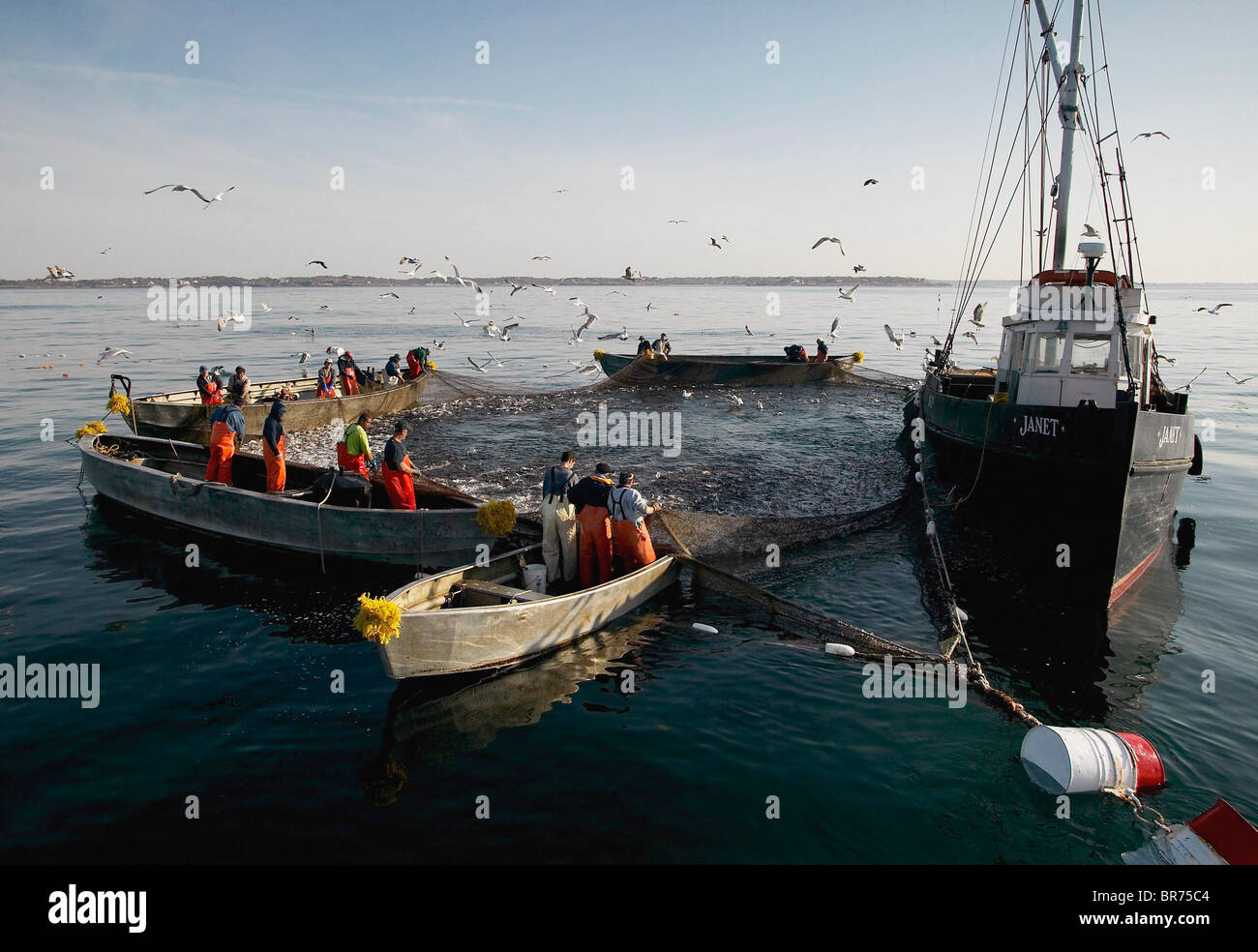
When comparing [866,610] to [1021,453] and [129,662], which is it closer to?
[1021,453]

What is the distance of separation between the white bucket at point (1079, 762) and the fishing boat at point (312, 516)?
826 centimetres

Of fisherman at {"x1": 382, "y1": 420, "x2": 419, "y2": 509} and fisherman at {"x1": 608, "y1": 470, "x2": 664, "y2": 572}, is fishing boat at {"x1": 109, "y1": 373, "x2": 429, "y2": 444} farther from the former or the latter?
fisherman at {"x1": 608, "y1": 470, "x2": 664, "y2": 572}

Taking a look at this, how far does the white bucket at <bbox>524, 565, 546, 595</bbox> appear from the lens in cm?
1005

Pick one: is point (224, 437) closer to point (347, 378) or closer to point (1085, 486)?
point (347, 378)

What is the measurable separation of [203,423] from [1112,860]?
19.7 m

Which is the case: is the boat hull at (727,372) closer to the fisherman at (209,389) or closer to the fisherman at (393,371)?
the fisherman at (393,371)

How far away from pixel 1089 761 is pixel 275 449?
1301 cm

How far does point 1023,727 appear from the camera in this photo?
7.77m

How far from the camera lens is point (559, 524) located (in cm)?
1038

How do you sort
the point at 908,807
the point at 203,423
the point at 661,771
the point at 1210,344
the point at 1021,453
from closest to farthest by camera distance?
the point at 908,807, the point at 661,771, the point at 1021,453, the point at 203,423, the point at 1210,344

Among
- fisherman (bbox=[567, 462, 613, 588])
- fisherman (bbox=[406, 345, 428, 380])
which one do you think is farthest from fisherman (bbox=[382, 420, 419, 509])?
fisherman (bbox=[406, 345, 428, 380])

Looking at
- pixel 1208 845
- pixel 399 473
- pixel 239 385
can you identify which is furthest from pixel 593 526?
pixel 239 385

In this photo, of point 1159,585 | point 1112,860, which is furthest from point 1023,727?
point 1159,585

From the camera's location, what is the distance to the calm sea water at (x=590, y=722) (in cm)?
628
